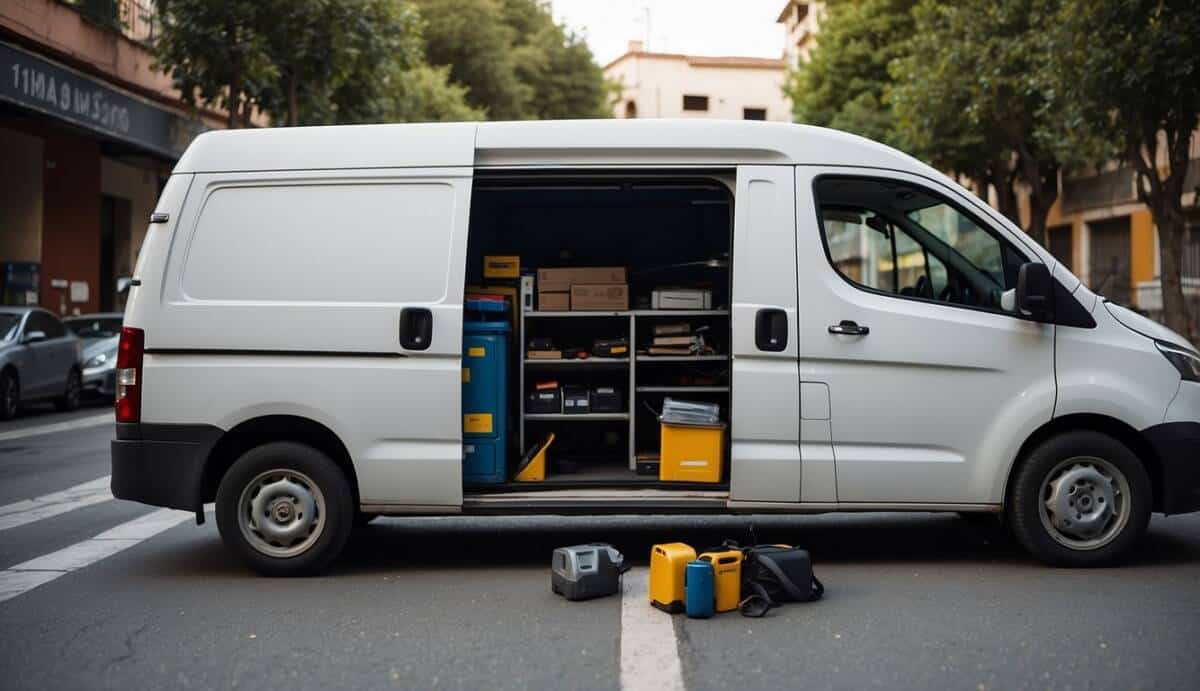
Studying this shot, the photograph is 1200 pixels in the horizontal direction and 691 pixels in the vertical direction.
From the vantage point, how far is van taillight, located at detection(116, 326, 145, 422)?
638 centimetres

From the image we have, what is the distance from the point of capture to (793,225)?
6.40m

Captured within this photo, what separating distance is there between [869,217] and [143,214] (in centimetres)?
2693

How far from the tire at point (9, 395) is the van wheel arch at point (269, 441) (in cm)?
1188

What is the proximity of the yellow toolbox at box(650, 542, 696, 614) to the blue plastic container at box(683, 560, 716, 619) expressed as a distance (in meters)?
0.06

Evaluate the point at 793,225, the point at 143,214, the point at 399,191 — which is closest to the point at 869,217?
the point at 793,225

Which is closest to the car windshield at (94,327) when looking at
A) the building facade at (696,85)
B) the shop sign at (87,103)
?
the shop sign at (87,103)

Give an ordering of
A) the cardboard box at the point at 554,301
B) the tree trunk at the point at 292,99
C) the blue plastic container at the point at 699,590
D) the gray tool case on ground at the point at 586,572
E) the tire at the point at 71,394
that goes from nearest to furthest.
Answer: the blue plastic container at the point at 699,590, the gray tool case on ground at the point at 586,572, the cardboard box at the point at 554,301, the tire at the point at 71,394, the tree trunk at the point at 292,99

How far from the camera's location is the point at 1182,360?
21.1 ft

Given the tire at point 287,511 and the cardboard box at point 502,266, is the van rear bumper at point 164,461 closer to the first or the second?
the tire at point 287,511

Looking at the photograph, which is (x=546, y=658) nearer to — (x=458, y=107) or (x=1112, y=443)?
(x=1112, y=443)

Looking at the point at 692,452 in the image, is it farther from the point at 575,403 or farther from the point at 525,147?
the point at 525,147

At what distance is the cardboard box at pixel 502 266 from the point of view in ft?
24.3

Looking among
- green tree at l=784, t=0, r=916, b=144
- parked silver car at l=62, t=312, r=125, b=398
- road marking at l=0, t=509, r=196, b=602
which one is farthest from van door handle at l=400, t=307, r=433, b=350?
green tree at l=784, t=0, r=916, b=144

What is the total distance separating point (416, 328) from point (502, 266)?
1247mm
